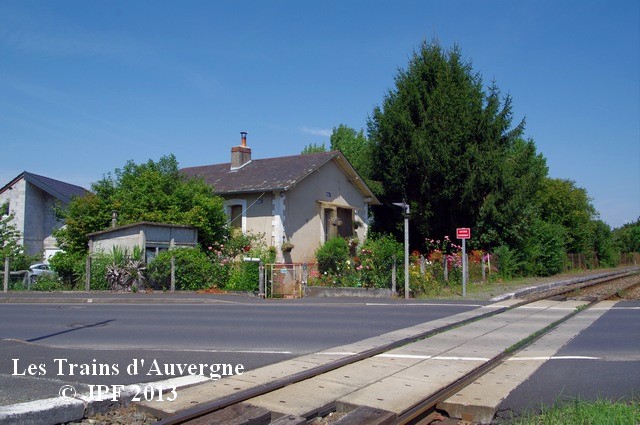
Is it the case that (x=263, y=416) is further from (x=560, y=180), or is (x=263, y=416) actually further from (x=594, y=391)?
(x=560, y=180)

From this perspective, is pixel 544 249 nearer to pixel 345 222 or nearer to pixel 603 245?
pixel 345 222

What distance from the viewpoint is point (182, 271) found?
2203 cm

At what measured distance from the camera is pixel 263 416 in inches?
224

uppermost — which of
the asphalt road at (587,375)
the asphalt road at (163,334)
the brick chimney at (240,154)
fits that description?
the brick chimney at (240,154)

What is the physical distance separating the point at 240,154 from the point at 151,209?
706cm

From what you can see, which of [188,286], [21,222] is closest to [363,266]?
[188,286]

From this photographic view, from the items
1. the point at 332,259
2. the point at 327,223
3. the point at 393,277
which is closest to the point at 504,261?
the point at 327,223

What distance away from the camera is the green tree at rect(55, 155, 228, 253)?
2489 centimetres

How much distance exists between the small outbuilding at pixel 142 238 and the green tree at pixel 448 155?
13.1m

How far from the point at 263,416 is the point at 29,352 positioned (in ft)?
17.0

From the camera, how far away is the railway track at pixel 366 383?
5859mm

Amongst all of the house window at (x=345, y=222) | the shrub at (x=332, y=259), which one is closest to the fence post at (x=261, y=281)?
the shrub at (x=332, y=259)

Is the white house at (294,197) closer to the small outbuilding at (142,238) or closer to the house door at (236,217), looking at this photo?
the house door at (236,217)

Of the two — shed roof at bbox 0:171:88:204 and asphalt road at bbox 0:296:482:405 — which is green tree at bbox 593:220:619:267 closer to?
asphalt road at bbox 0:296:482:405
